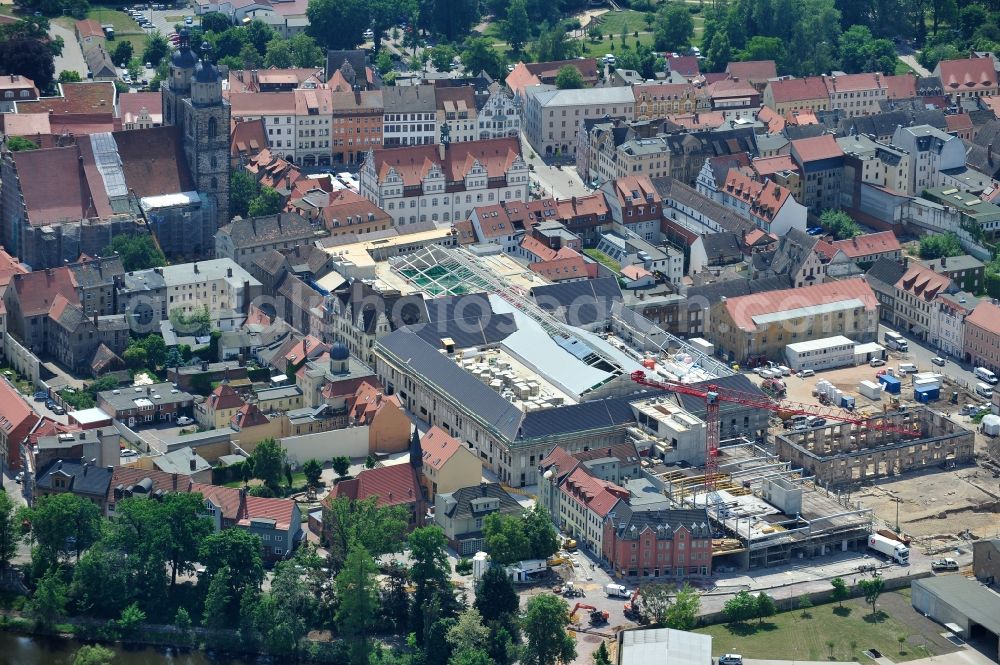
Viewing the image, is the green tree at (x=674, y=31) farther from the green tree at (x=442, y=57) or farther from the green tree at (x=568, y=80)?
the green tree at (x=568, y=80)

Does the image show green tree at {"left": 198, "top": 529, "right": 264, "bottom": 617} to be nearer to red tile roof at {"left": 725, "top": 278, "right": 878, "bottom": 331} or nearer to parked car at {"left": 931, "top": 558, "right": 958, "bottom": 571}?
parked car at {"left": 931, "top": 558, "right": 958, "bottom": 571}

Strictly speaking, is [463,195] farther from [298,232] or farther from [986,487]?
[986,487]

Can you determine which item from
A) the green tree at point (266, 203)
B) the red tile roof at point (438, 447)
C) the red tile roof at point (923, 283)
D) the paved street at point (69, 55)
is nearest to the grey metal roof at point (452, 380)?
the red tile roof at point (438, 447)

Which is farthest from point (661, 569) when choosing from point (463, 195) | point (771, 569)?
point (463, 195)

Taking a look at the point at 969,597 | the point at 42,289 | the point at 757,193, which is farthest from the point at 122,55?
the point at 969,597

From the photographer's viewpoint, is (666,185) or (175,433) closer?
(175,433)

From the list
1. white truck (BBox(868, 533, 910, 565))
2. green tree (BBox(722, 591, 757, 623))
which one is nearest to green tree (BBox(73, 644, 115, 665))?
green tree (BBox(722, 591, 757, 623))
